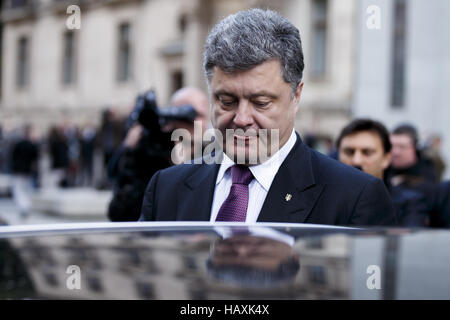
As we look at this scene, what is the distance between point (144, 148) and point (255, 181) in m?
1.96

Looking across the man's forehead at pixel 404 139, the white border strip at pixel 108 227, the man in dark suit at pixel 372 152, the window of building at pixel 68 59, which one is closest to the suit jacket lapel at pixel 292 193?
the white border strip at pixel 108 227

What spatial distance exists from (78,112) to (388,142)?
89.6ft

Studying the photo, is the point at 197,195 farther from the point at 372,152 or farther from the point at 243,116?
Result: the point at 372,152

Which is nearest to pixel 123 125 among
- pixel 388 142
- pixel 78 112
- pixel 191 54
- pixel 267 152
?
pixel 388 142

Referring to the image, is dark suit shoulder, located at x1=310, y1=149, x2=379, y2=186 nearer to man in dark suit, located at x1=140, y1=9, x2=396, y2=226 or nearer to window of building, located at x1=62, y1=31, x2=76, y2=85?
man in dark suit, located at x1=140, y1=9, x2=396, y2=226

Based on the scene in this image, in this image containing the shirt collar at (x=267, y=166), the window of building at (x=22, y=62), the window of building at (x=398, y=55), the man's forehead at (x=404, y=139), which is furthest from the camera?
the window of building at (x=22, y=62)

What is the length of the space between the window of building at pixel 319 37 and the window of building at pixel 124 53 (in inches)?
435

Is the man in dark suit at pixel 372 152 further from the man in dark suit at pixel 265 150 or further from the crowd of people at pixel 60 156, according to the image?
the crowd of people at pixel 60 156

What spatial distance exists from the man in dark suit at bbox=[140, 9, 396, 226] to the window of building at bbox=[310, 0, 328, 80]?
675 inches

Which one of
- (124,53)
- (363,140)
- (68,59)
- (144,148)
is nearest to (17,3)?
(68,59)

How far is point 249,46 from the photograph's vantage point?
1976mm

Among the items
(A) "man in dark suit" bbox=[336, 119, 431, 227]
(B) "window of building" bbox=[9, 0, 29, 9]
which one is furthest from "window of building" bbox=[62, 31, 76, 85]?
(A) "man in dark suit" bbox=[336, 119, 431, 227]

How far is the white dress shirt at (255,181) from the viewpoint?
2041mm

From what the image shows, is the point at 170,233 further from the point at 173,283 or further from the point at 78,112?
the point at 78,112
